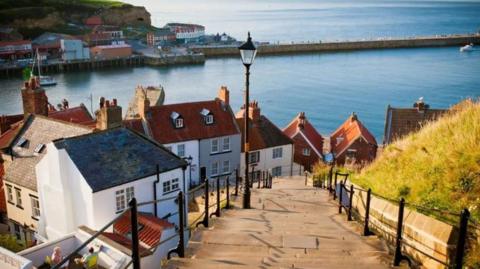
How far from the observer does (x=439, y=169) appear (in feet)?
27.4

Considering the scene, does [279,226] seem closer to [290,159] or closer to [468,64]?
[290,159]

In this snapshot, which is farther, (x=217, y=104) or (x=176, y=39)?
(x=176, y=39)

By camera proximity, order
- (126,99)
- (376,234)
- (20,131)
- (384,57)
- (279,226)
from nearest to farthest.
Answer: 1. (376,234)
2. (279,226)
3. (20,131)
4. (126,99)
5. (384,57)

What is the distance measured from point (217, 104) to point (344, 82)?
171ft

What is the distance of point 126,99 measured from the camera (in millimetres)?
68125

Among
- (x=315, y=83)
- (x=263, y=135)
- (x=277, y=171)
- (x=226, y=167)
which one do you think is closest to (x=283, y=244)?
(x=226, y=167)

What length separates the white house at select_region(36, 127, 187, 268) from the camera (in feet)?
54.8

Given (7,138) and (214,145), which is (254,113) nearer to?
(214,145)

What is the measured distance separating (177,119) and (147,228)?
46.1 ft

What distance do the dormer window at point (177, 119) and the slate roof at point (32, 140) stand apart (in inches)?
339

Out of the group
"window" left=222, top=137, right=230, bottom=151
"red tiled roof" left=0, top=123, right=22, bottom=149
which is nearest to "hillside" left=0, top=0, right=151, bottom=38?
"window" left=222, top=137, right=230, bottom=151

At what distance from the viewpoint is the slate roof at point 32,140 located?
20.0 meters

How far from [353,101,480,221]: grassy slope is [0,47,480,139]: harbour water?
43.1 m

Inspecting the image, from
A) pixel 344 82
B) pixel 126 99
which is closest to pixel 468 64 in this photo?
pixel 344 82
